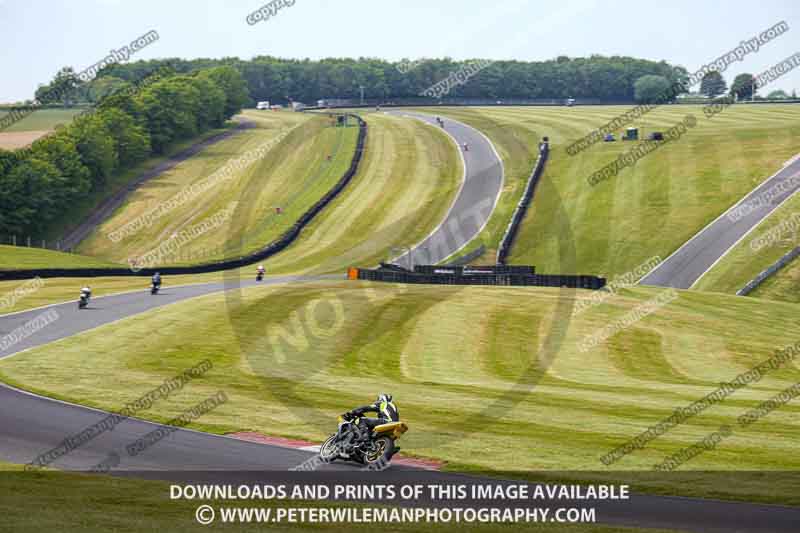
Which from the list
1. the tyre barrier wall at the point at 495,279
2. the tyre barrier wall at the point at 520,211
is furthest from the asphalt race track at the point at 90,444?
the tyre barrier wall at the point at 520,211

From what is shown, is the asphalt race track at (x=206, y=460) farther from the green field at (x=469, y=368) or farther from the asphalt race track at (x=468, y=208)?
the asphalt race track at (x=468, y=208)

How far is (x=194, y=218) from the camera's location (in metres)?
109

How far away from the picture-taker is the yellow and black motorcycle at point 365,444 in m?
23.1

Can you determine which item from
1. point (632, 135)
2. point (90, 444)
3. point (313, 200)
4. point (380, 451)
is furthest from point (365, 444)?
point (632, 135)

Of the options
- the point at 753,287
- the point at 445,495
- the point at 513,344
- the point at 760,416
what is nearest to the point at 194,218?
the point at 753,287

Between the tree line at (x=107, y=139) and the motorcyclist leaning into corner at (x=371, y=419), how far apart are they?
9166 cm

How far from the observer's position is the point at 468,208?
335 ft

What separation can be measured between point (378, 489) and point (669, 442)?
31.1ft

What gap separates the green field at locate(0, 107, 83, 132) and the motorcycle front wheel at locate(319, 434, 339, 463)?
14544cm

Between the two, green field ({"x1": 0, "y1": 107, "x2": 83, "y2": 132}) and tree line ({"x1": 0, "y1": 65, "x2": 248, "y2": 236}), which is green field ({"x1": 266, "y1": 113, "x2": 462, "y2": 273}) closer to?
tree line ({"x1": 0, "y1": 65, "x2": 248, "y2": 236})

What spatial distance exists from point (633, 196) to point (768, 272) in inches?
901

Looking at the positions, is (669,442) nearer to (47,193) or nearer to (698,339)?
(698,339)

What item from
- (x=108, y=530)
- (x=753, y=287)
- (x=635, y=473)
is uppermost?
(x=108, y=530)

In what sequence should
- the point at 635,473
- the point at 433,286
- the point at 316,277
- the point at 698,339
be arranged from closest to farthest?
the point at 635,473 → the point at 698,339 → the point at 433,286 → the point at 316,277
